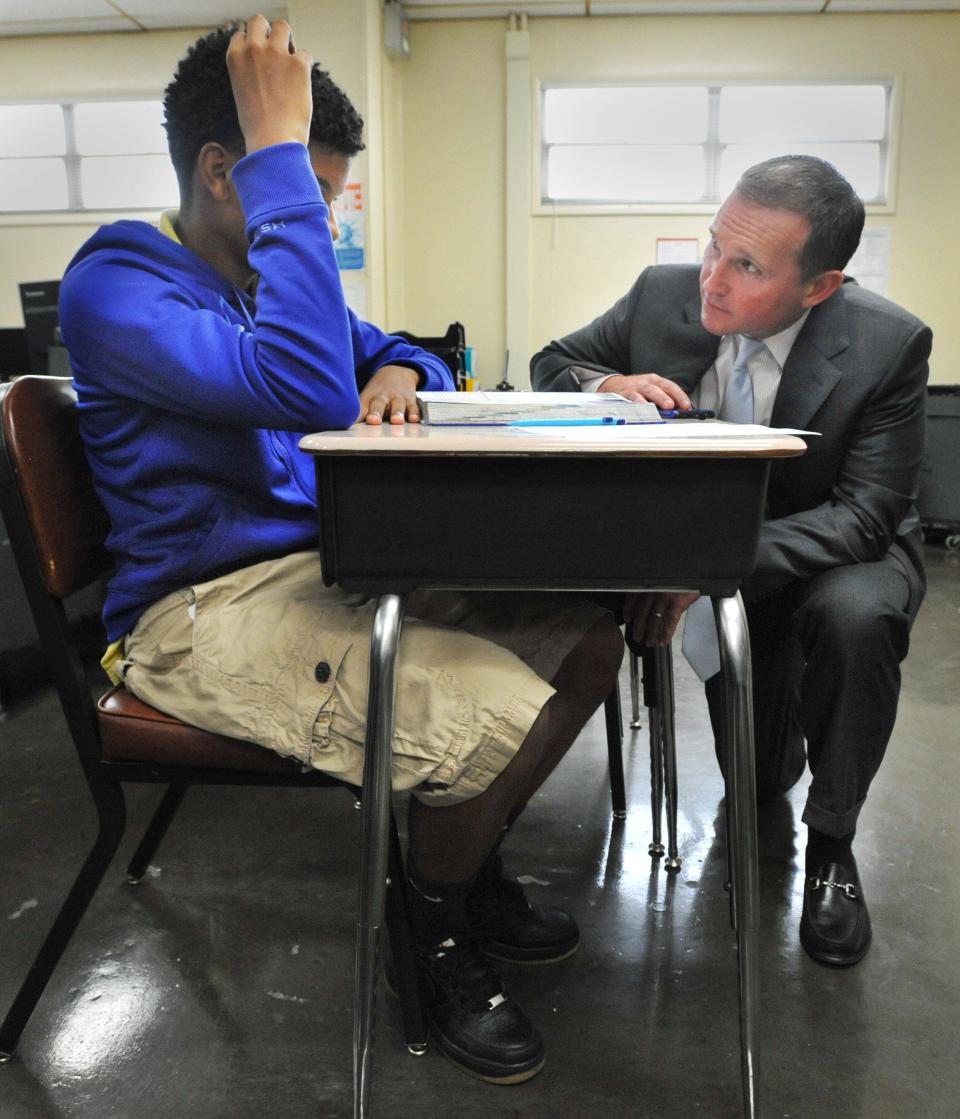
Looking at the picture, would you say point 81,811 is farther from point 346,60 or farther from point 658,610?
point 346,60

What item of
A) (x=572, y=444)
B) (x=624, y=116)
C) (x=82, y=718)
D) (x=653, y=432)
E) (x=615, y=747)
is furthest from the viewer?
(x=624, y=116)

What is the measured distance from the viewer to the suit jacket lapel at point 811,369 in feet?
4.69

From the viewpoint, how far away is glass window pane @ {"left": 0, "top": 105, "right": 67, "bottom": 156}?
237 inches

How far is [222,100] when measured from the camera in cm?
104

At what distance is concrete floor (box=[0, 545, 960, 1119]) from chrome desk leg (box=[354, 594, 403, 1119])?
0.11m

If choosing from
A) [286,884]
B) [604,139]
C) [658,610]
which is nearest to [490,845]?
[658,610]

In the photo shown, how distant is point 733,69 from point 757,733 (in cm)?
494

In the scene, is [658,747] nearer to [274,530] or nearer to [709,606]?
[709,606]

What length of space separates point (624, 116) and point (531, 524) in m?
5.49

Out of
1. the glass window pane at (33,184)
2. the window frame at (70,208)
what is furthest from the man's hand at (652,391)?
the glass window pane at (33,184)

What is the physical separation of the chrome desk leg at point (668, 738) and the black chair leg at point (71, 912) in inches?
31.6

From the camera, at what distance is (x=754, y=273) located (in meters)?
1.40

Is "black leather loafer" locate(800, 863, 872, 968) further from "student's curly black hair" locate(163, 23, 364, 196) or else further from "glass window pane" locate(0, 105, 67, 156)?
"glass window pane" locate(0, 105, 67, 156)

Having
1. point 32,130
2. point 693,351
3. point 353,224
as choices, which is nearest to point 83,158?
point 32,130
